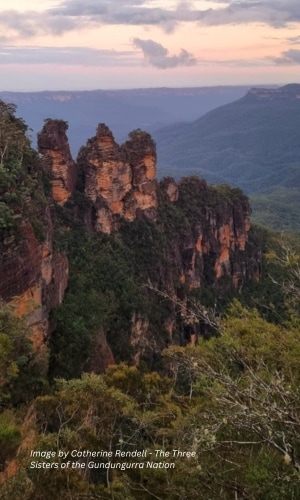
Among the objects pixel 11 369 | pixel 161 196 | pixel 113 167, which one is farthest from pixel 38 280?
pixel 161 196

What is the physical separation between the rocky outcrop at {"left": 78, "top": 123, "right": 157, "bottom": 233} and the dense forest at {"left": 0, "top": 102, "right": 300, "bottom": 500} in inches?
22.8

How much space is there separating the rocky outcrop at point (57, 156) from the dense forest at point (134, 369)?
888 mm

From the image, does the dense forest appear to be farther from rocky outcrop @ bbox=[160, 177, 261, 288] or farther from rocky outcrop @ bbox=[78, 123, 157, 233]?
rocky outcrop @ bbox=[78, 123, 157, 233]

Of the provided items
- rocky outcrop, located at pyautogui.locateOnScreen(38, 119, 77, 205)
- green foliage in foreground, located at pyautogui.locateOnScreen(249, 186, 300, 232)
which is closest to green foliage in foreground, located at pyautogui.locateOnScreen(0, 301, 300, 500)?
rocky outcrop, located at pyautogui.locateOnScreen(38, 119, 77, 205)

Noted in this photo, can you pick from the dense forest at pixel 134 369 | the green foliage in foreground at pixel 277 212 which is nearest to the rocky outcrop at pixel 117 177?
the dense forest at pixel 134 369

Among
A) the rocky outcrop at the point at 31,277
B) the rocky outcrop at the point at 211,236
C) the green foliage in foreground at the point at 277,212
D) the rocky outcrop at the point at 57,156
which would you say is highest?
the rocky outcrop at the point at 57,156

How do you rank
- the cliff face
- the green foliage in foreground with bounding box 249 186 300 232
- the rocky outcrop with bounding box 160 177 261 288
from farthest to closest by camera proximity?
the green foliage in foreground with bounding box 249 186 300 232 < the rocky outcrop with bounding box 160 177 261 288 < the cliff face

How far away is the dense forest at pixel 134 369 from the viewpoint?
339 inches

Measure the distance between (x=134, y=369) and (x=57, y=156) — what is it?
884 inches

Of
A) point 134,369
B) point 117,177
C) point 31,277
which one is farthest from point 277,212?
point 134,369

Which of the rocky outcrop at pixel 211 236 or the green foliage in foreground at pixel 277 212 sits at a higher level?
the rocky outcrop at pixel 211 236

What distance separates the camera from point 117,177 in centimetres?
4153

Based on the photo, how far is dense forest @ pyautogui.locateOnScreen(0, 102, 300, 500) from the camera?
8602mm

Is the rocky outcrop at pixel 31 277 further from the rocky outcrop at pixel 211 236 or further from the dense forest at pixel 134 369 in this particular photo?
the rocky outcrop at pixel 211 236
